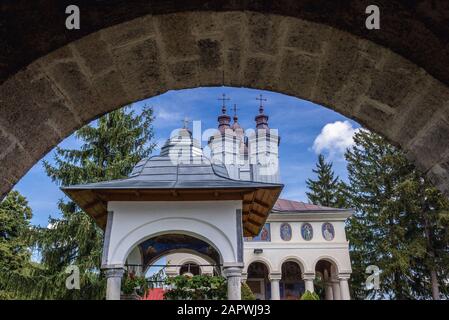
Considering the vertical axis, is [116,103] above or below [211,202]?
below

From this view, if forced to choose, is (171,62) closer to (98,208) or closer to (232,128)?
(98,208)

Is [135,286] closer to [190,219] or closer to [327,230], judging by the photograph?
[190,219]

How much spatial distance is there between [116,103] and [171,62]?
1.12ft

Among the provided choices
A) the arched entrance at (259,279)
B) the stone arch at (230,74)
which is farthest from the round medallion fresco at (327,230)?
the stone arch at (230,74)

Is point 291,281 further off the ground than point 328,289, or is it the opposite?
point 291,281

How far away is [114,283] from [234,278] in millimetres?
2512

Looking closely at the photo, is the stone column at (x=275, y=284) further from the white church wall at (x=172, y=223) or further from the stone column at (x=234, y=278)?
the stone column at (x=234, y=278)

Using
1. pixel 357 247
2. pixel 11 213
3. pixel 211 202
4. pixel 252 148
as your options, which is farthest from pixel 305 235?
pixel 252 148

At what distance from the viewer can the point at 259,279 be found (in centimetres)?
2219

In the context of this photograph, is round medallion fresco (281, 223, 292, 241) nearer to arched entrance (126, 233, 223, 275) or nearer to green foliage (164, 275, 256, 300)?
arched entrance (126, 233, 223, 275)

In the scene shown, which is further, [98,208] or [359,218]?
[359,218]

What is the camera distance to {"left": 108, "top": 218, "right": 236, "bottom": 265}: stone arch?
358 inches

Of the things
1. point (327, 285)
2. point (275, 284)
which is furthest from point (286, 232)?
point (327, 285)

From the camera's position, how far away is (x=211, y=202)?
962 cm
